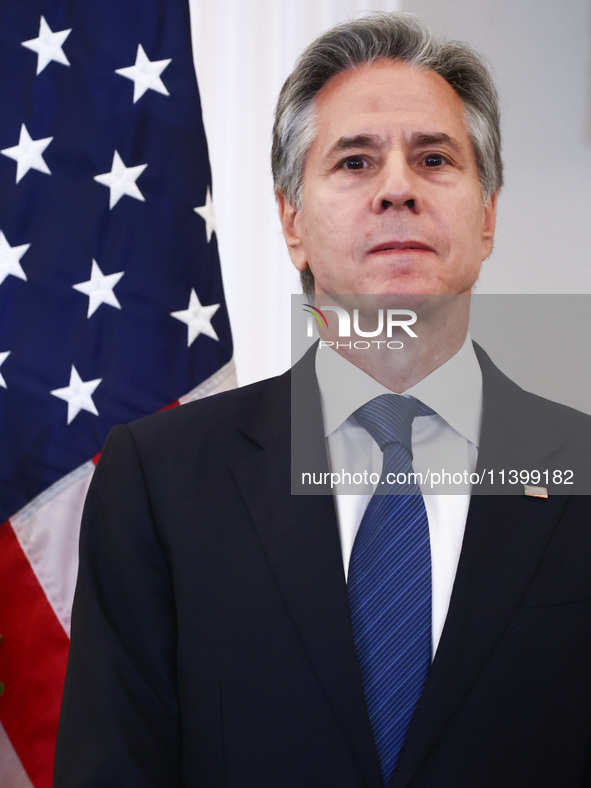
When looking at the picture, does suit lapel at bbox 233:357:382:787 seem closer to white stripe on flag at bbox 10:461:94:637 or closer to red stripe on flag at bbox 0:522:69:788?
white stripe on flag at bbox 10:461:94:637

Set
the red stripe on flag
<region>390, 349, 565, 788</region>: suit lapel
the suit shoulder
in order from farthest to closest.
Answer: the red stripe on flag, the suit shoulder, <region>390, 349, 565, 788</region>: suit lapel

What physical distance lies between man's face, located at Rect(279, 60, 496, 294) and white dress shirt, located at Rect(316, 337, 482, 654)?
0.15 metres

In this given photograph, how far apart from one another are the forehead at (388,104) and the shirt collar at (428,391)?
1.31ft

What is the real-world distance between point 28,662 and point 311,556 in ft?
2.97

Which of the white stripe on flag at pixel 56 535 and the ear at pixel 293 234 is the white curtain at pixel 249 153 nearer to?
the white stripe on flag at pixel 56 535

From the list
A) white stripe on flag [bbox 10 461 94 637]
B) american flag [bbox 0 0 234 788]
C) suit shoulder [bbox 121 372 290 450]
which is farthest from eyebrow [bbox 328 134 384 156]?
white stripe on flag [bbox 10 461 94 637]

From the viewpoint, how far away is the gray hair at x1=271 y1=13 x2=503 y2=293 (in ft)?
4.96

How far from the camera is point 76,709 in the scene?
1.24 m

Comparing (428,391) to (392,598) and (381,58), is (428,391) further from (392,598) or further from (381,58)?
(381,58)

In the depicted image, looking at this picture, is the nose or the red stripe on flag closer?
the nose

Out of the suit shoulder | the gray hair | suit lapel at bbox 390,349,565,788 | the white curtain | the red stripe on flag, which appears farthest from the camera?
the white curtain

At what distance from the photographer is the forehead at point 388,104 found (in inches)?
56.2

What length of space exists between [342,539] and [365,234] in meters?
0.51

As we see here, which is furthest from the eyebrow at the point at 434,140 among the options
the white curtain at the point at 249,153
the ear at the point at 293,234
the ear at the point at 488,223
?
the white curtain at the point at 249,153
